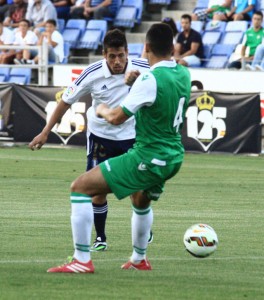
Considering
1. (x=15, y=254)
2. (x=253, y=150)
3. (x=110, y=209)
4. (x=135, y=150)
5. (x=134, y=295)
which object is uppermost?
(x=135, y=150)

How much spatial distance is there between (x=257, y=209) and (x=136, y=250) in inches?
217

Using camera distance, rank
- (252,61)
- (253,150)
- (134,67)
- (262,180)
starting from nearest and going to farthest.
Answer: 1. (134,67)
2. (262,180)
3. (253,150)
4. (252,61)

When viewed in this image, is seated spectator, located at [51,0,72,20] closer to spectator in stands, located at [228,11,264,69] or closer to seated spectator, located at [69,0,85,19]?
seated spectator, located at [69,0,85,19]

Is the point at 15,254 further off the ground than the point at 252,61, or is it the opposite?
the point at 15,254

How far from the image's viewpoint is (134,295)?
7648 mm

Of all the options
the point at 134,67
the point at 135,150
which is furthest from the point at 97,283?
the point at 134,67

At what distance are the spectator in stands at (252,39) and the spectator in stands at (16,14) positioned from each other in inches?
296

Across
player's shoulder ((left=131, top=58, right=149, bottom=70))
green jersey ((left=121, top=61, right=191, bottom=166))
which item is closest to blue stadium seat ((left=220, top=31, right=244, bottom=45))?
player's shoulder ((left=131, top=58, right=149, bottom=70))

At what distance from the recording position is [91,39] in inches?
1171

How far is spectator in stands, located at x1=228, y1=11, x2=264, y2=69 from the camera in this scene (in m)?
25.0

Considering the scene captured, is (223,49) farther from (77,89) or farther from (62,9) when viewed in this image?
(77,89)

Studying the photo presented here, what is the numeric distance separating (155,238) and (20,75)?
1691cm

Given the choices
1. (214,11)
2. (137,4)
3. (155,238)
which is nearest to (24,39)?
(137,4)

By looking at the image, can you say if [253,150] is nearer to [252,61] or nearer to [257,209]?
[252,61]
